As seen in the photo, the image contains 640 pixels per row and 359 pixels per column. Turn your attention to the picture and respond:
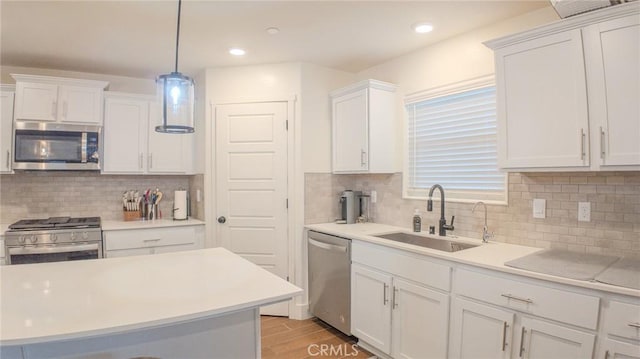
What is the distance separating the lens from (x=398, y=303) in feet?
8.19

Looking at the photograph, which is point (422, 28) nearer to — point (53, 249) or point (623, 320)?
point (623, 320)

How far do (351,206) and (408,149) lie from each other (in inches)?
31.0

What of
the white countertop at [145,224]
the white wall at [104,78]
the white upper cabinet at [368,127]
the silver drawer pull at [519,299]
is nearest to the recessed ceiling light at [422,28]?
the white upper cabinet at [368,127]

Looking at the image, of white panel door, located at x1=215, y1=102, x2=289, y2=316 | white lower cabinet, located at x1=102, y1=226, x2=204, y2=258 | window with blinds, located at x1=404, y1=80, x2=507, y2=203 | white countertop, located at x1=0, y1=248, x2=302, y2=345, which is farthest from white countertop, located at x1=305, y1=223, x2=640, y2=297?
white lower cabinet, located at x1=102, y1=226, x2=204, y2=258

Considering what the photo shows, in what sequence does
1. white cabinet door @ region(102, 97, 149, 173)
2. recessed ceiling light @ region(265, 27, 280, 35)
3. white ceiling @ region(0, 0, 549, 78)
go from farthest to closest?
white cabinet door @ region(102, 97, 149, 173) → recessed ceiling light @ region(265, 27, 280, 35) → white ceiling @ region(0, 0, 549, 78)

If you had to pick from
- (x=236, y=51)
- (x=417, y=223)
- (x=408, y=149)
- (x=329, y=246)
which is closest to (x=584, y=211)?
(x=417, y=223)

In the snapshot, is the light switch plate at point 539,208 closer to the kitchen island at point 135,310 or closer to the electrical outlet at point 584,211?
the electrical outlet at point 584,211

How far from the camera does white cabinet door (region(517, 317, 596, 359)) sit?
Result: 1600mm

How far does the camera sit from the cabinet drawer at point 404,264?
2195mm

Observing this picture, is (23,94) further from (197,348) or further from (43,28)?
(197,348)

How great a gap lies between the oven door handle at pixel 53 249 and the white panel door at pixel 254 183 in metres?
1.14

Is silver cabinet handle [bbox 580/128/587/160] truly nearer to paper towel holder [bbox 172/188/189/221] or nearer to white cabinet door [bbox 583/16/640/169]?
white cabinet door [bbox 583/16/640/169]

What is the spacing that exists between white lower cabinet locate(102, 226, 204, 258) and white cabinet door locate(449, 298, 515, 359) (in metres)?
2.61

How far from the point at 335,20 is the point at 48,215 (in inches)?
137
